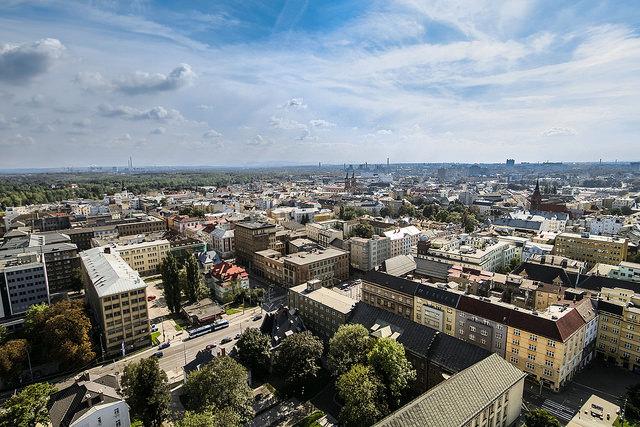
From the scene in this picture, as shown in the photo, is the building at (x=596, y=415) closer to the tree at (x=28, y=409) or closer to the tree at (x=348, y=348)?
the tree at (x=348, y=348)

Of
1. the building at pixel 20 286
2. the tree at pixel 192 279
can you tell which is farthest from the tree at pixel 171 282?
the building at pixel 20 286

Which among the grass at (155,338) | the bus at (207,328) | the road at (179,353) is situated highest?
the bus at (207,328)

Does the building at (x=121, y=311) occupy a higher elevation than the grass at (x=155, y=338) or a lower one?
higher

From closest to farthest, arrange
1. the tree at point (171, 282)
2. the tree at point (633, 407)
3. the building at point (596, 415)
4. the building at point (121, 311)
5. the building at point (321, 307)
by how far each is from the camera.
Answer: the building at point (596, 415) < the tree at point (633, 407) < the building at point (121, 311) < the building at point (321, 307) < the tree at point (171, 282)

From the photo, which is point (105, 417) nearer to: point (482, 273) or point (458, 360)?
point (458, 360)

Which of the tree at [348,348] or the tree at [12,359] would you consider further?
the tree at [12,359]

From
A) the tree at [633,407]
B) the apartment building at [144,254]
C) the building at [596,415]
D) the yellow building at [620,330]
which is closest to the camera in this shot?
the building at [596,415]

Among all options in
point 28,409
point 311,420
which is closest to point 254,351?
point 311,420

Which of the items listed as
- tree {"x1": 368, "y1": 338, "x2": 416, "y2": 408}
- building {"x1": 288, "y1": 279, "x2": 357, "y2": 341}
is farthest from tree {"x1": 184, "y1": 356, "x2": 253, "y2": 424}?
building {"x1": 288, "y1": 279, "x2": 357, "y2": 341}
